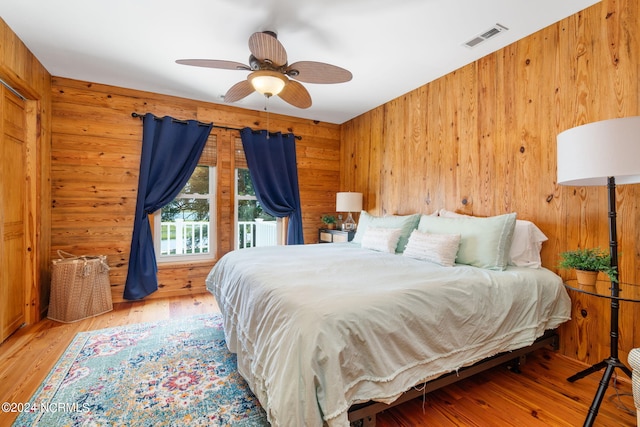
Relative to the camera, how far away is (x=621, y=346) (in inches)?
79.0

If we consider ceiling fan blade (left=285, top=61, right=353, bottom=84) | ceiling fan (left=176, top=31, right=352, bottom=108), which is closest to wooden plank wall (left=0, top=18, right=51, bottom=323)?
ceiling fan (left=176, top=31, right=352, bottom=108)

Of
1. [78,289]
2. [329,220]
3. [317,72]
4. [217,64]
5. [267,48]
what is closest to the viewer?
[267,48]

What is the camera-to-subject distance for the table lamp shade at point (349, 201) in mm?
4277

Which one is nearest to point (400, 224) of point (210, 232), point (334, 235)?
point (334, 235)

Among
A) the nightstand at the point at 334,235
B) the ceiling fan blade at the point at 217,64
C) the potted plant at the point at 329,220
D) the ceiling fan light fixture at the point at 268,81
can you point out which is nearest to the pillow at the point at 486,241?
the nightstand at the point at 334,235

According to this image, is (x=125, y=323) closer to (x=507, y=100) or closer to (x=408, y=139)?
(x=408, y=139)

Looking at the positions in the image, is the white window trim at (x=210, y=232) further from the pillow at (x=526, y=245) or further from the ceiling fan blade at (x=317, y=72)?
the pillow at (x=526, y=245)

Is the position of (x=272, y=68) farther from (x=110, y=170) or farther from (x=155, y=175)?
(x=110, y=170)

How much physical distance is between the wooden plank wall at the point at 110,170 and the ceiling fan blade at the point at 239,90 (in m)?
1.42

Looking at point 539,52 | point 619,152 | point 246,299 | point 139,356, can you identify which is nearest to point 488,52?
point 539,52

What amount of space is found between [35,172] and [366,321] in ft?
11.3

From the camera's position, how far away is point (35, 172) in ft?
9.53

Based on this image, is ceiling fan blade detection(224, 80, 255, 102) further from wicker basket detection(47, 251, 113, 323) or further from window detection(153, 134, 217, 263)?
wicker basket detection(47, 251, 113, 323)

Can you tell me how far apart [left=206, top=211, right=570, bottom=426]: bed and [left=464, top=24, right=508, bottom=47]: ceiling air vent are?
1560 millimetres
